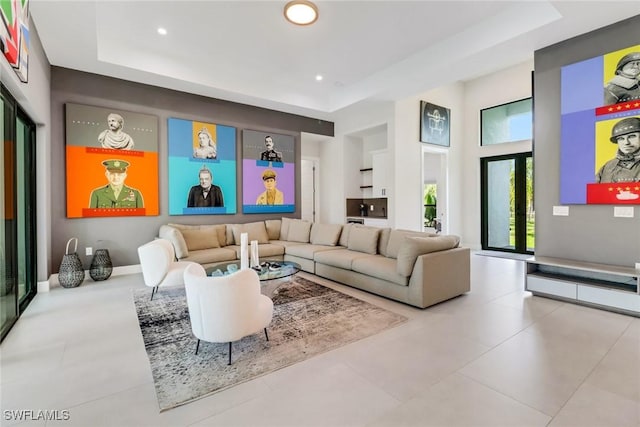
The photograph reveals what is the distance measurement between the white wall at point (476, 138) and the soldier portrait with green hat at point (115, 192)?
7370mm

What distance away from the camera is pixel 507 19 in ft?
12.5

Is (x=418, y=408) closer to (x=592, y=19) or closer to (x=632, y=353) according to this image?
(x=632, y=353)

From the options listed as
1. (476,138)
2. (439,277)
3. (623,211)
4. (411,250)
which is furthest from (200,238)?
(476,138)

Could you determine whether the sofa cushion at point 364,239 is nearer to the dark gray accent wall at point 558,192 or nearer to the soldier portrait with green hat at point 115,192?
the dark gray accent wall at point 558,192

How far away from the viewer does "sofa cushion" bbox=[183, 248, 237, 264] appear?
4676 millimetres

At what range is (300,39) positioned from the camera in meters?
4.50

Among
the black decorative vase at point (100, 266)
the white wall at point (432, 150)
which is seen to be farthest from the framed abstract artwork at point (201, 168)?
the white wall at point (432, 150)

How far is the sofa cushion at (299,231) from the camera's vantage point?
5.96m

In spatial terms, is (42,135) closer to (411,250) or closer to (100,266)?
(100,266)

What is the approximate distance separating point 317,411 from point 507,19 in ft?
15.7

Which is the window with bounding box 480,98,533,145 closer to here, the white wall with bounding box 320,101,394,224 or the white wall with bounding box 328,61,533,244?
the white wall with bounding box 328,61,533,244

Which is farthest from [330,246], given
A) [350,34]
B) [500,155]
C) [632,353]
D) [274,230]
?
[500,155]

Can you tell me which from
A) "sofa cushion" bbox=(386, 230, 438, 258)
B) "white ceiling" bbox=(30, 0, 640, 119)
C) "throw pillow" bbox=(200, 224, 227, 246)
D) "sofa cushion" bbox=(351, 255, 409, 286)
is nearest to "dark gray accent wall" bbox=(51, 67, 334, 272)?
"white ceiling" bbox=(30, 0, 640, 119)

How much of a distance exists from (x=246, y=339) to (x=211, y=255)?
2.43 metres
